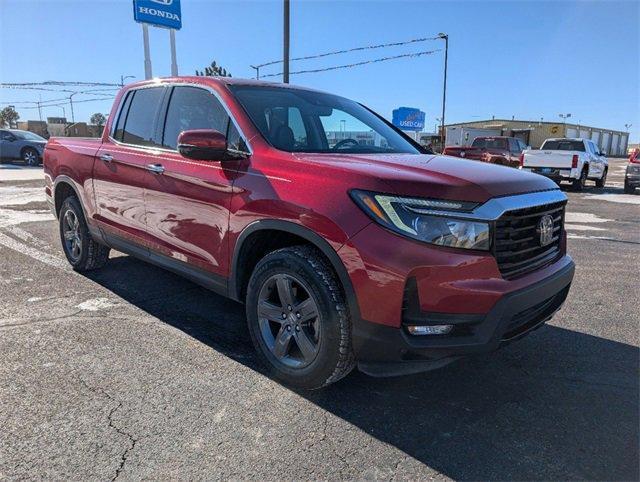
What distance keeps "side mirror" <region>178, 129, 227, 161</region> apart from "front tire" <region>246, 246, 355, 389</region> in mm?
739

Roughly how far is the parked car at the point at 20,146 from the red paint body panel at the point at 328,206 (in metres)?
20.4

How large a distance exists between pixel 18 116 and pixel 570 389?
109m

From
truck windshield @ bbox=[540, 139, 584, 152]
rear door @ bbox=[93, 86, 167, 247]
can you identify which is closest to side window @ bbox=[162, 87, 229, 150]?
rear door @ bbox=[93, 86, 167, 247]

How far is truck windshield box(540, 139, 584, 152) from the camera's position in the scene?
17.4 m

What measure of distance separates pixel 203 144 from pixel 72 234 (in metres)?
3.04

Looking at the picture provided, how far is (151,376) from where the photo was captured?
3.06 meters

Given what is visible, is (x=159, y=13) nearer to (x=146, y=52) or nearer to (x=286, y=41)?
(x=146, y=52)

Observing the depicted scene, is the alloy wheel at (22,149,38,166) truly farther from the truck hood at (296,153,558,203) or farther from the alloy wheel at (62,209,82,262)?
the truck hood at (296,153,558,203)

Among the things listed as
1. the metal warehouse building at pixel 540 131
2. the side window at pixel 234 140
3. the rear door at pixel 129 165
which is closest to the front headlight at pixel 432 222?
the side window at pixel 234 140

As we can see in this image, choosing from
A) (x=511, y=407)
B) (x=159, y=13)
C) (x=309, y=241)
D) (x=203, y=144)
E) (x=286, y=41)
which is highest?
(x=159, y=13)

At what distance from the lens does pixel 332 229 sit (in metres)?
2.58

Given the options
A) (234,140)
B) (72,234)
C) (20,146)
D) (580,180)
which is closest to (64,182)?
(72,234)

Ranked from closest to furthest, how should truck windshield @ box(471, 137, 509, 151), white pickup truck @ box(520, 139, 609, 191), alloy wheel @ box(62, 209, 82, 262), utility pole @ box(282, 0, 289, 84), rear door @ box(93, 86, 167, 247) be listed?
rear door @ box(93, 86, 167, 247) → alloy wheel @ box(62, 209, 82, 262) → utility pole @ box(282, 0, 289, 84) → white pickup truck @ box(520, 139, 609, 191) → truck windshield @ box(471, 137, 509, 151)

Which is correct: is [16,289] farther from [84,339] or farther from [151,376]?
[151,376]
